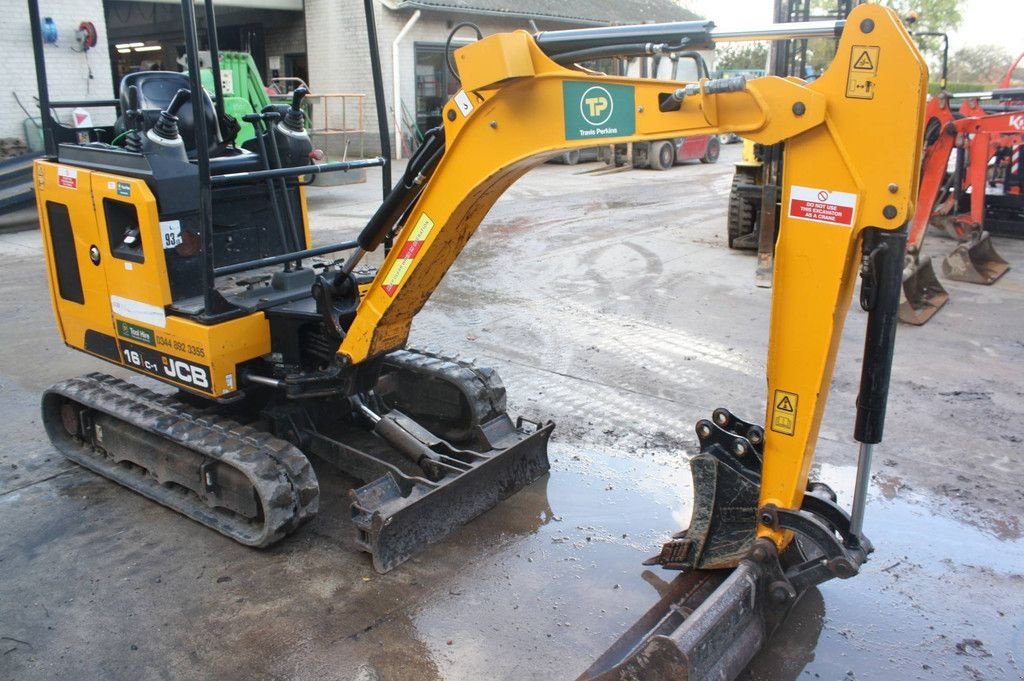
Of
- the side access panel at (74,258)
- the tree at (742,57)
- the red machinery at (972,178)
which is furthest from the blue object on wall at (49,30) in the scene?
the tree at (742,57)

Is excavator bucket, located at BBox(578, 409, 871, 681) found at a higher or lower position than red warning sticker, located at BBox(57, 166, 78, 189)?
lower

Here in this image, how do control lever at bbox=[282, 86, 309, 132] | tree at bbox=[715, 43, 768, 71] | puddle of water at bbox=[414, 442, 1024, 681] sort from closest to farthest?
puddle of water at bbox=[414, 442, 1024, 681], control lever at bbox=[282, 86, 309, 132], tree at bbox=[715, 43, 768, 71]

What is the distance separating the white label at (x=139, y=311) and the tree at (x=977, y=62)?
54199 mm

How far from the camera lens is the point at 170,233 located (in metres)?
4.37

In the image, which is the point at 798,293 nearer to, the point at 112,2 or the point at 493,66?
the point at 493,66

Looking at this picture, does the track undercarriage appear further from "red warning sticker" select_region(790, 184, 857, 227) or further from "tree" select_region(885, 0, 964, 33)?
"tree" select_region(885, 0, 964, 33)

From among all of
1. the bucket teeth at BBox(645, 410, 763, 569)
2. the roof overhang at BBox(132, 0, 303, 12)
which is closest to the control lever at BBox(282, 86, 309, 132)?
the bucket teeth at BBox(645, 410, 763, 569)

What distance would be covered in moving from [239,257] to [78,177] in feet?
2.99

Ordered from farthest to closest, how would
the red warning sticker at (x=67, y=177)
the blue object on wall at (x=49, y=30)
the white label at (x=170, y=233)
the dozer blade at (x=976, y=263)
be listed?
the blue object on wall at (x=49, y=30) < the dozer blade at (x=976, y=263) < the red warning sticker at (x=67, y=177) < the white label at (x=170, y=233)

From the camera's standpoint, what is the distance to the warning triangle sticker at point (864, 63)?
2.69 m

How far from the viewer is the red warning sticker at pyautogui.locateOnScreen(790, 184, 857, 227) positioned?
9.21 ft

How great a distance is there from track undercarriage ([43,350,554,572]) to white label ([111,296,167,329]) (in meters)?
0.48

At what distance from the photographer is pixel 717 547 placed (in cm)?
358

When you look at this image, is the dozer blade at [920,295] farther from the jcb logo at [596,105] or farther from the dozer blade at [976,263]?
the jcb logo at [596,105]
